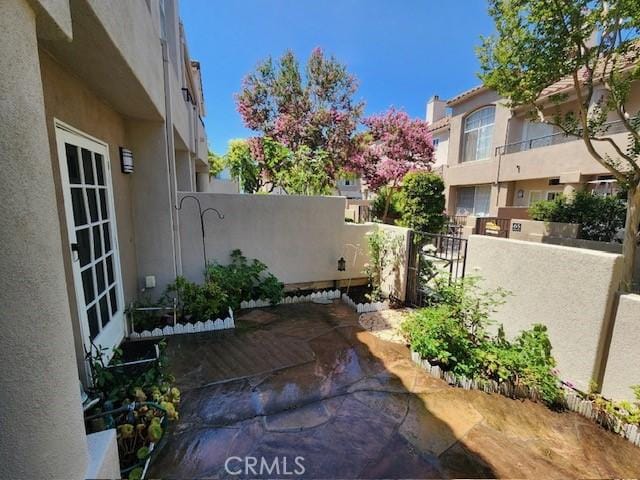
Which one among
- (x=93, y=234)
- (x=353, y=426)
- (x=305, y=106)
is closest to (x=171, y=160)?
(x=93, y=234)

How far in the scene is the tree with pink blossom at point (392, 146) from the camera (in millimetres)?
14812

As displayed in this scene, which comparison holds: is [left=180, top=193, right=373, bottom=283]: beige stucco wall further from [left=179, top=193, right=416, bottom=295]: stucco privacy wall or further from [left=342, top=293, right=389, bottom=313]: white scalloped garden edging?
[left=342, top=293, right=389, bottom=313]: white scalloped garden edging

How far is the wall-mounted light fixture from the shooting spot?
4301 mm

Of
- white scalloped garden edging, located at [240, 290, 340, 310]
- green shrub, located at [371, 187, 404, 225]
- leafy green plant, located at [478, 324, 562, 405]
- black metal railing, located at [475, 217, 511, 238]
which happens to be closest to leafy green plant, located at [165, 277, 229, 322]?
white scalloped garden edging, located at [240, 290, 340, 310]

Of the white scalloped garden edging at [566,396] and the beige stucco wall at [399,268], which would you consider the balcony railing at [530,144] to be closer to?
the beige stucco wall at [399,268]

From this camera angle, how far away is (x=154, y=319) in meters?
4.88

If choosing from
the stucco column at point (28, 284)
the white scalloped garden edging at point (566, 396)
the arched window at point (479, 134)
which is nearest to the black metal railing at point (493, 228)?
the arched window at point (479, 134)

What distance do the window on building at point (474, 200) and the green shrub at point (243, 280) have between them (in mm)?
14748

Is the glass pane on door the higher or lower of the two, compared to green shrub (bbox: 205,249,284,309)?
higher

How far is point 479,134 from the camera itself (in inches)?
650

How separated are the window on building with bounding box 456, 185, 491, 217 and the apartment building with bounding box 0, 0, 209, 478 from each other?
1646 cm

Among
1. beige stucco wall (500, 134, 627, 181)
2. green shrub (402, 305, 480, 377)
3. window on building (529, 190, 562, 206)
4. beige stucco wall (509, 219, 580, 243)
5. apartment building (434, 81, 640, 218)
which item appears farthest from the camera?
window on building (529, 190, 562, 206)

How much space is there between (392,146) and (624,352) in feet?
43.4

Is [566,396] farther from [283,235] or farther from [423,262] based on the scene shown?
[283,235]
